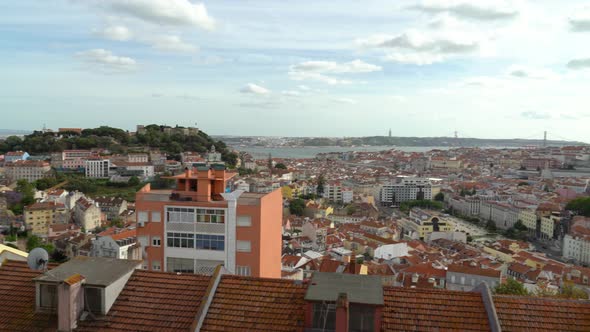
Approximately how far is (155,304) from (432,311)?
2.07 m

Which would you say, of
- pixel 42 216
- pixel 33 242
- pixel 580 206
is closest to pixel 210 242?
pixel 33 242

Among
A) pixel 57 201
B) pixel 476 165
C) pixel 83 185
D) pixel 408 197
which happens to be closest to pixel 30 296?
pixel 57 201

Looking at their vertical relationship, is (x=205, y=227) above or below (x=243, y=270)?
above

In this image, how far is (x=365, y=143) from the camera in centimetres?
17562

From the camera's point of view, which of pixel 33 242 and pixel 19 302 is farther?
pixel 33 242

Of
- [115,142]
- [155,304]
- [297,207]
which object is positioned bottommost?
[297,207]

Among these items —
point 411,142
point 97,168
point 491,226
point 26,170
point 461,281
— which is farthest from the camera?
point 411,142

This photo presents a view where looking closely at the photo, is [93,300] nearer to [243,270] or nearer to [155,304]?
[155,304]

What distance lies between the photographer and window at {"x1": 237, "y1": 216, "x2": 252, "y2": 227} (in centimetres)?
820

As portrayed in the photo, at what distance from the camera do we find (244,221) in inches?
323

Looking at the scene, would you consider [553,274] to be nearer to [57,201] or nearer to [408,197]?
[57,201]

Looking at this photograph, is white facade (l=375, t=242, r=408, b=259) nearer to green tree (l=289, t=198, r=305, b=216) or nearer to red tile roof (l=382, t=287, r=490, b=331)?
green tree (l=289, t=198, r=305, b=216)

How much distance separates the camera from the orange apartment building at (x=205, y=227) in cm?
822

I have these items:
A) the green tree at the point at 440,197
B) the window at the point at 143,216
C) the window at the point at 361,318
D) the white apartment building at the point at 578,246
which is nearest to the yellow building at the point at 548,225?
the white apartment building at the point at 578,246
